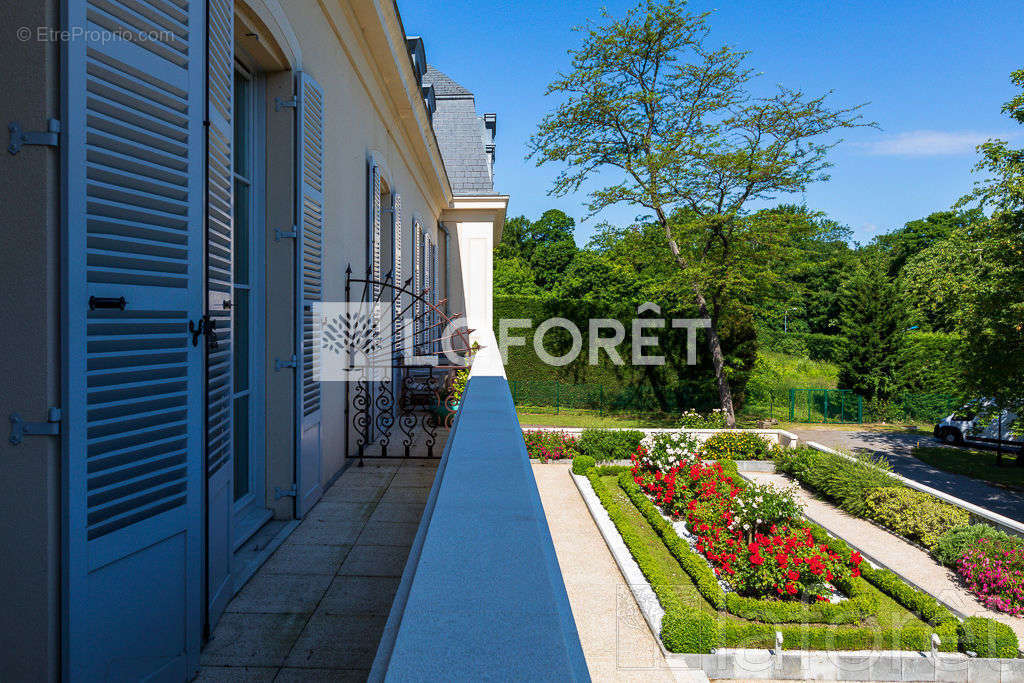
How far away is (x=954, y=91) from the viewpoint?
17.1m

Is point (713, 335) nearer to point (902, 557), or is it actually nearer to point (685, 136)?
point (685, 136)

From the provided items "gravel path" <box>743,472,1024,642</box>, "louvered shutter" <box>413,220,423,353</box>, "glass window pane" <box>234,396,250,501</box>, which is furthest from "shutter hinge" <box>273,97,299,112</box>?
"gravel path" <box>743,472,1024,642</box>

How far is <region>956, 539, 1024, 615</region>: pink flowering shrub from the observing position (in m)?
6.70

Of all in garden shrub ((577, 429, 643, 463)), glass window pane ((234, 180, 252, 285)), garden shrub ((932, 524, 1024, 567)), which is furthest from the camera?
garden shrub ((577, 429, 643, 463))

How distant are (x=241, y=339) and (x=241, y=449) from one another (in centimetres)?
72

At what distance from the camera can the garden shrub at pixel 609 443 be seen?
13078mm

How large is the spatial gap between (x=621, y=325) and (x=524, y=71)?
9269 mm

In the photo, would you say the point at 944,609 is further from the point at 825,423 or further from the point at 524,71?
the point at 524,71

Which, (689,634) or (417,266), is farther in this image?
(417,266)

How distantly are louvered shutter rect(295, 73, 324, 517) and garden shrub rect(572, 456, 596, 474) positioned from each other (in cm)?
796

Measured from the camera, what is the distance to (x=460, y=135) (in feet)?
56.4

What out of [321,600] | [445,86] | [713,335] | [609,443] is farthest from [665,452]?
[445,86]

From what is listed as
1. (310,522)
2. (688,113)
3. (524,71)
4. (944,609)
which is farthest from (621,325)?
(310,522)

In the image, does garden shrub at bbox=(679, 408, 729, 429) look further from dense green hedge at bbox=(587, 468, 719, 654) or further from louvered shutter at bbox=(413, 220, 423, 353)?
dense green hedge at bbox=(587, 468, 719, 654)
